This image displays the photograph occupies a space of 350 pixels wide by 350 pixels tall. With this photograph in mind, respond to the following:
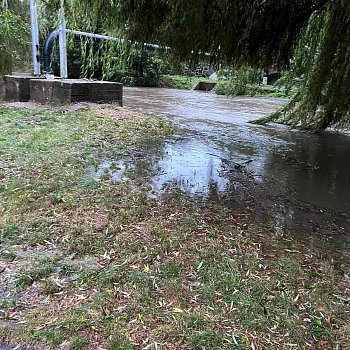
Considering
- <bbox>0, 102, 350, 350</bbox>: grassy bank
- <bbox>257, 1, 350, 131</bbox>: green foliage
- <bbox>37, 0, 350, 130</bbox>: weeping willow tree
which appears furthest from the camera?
<bbox>257, 1, 350, 131</bbox>: green foliage

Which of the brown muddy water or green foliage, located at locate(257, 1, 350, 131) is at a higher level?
green foliage, located at locate(257, 1, 350, 131)

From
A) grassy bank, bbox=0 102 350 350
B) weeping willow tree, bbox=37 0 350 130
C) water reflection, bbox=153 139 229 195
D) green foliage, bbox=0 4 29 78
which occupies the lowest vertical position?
water reflection, bbox=153 139 229 195

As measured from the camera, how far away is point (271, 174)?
16.9ft

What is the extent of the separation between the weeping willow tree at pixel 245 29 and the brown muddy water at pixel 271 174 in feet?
3.91

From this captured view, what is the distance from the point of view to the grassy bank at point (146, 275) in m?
1.99

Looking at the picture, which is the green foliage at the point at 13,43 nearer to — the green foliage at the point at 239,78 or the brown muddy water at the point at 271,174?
the brown muddy water at the point at 271,174

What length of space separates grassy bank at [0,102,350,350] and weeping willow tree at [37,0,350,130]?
1.61m

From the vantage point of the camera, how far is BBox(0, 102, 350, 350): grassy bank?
6.51 feet

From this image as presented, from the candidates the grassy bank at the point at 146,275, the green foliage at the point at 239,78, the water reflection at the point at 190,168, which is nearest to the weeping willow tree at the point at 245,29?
the green foliage at the point at 239,78

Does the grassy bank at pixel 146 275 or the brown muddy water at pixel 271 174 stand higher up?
the grassy bank at pixel 146 275

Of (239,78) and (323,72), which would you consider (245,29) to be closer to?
(323,72)

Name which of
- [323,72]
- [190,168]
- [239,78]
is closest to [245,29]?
[190,168]

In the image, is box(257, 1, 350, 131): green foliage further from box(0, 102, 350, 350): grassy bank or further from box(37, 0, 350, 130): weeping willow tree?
box(0, 102, 350, 350): grassy bank

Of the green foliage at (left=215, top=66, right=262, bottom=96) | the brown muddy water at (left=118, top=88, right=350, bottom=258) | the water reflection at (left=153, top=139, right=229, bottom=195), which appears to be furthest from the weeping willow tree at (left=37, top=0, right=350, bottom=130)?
the water reflection at (left=153, top=139, right=229, bottom=195)
